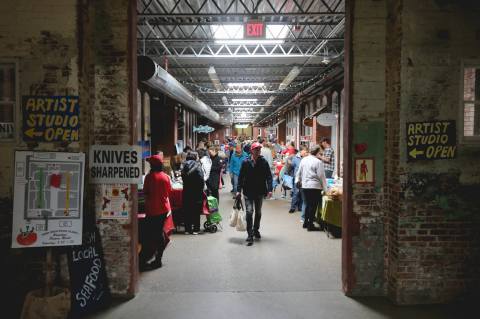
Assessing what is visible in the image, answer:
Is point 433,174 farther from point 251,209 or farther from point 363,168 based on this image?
point 251,209

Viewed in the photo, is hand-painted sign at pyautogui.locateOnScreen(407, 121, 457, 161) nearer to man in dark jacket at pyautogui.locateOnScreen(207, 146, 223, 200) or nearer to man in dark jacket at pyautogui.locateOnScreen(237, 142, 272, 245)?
man in dark jacket at pyautogui.locateOnScreen(237, 142, 272, 245)

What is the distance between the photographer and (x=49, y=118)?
182 inches

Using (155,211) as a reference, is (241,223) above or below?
below

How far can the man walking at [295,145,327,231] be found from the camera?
8484mm

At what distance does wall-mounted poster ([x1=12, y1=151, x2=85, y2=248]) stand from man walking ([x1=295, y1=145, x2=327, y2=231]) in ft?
17.3

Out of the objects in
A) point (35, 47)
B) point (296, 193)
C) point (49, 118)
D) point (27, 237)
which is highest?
point (35, 47)

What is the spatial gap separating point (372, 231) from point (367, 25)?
270 cm

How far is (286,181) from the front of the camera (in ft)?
40.0

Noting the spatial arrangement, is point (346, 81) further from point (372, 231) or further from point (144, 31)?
point (144, 31)

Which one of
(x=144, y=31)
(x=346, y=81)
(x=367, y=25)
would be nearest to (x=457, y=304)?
(x=346, y=81)

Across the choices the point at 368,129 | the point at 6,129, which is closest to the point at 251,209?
the point at 368,129

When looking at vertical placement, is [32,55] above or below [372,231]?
above

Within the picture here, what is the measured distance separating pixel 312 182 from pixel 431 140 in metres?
3.89

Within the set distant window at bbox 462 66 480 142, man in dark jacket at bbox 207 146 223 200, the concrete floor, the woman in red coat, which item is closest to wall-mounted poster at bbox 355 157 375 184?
distant window at bbox 462 66 480 142
